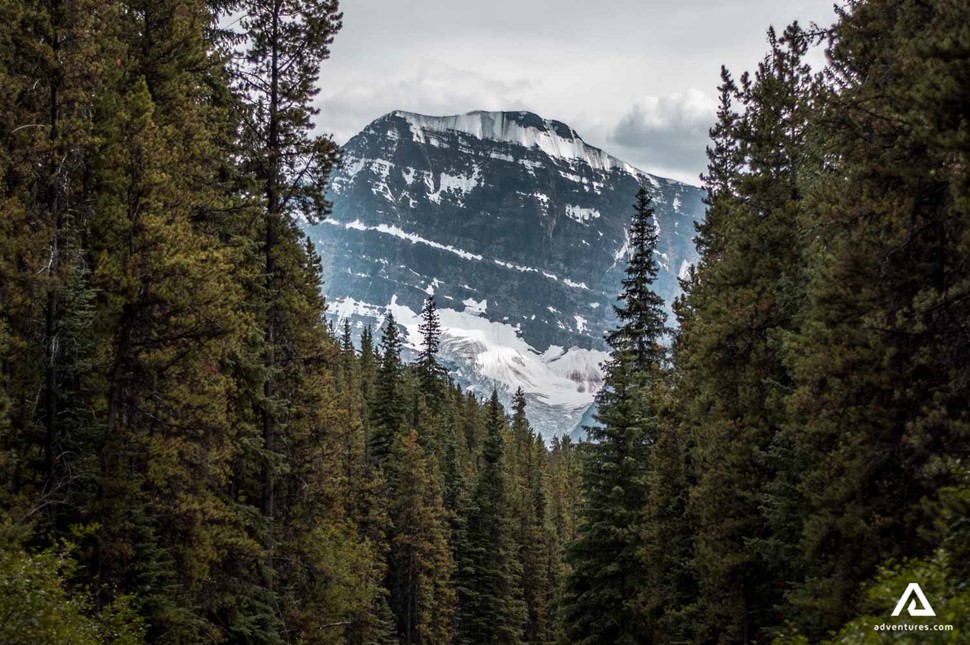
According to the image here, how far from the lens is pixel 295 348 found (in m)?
19.2

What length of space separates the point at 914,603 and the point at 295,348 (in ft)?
49.6

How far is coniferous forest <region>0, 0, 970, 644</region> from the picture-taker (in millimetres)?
10352

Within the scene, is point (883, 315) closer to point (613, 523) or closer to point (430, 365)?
point (613, 523)

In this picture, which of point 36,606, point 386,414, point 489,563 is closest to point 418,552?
point 386,414

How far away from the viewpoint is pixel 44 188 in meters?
12.4

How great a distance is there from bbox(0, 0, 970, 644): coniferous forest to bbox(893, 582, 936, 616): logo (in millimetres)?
116

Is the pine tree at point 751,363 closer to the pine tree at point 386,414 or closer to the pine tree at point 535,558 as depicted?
the pine tree at point 386,414

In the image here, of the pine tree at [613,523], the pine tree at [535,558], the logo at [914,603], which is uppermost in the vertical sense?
the logo at [914,603]

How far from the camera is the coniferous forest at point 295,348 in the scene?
10.4 m

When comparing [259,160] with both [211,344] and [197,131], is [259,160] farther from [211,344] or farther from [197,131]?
[211,344]

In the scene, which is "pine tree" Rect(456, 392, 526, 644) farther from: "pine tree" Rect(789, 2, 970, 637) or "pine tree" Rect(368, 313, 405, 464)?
"pine tree" Rect(789, 2, 970, 637)

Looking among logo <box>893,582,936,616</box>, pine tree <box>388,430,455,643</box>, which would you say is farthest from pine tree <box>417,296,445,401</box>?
logo <box>893,582,936,616</box>

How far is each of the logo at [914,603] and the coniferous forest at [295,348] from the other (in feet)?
0.38

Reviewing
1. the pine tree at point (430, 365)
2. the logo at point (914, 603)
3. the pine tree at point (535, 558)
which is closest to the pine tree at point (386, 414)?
the pine tree at point (535, 558)
